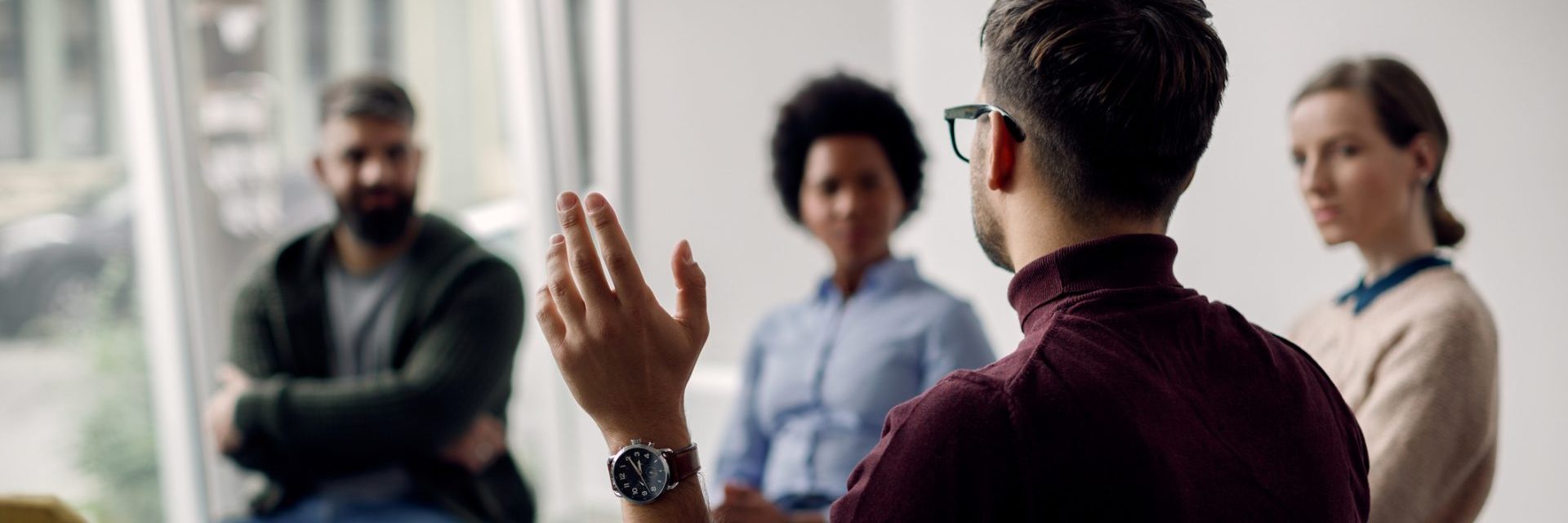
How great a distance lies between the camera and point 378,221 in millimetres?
2881

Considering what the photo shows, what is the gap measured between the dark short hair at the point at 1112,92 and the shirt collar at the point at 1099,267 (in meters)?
0.03

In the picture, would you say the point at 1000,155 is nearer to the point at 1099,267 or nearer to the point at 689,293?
the point at 1099,267

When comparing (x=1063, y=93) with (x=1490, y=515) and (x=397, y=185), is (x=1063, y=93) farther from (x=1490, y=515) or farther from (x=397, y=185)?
(x=397, y=185)

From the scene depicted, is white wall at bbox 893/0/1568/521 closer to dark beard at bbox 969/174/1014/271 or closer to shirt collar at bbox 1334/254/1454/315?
shirt collar at bbox 1334/254/1454/315

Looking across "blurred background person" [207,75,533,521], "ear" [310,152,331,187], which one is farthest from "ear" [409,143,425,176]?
"ear" [310,152,331,187]

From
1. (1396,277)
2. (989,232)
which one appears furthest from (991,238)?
(1396,277)

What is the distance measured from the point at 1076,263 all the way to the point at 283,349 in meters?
2.35

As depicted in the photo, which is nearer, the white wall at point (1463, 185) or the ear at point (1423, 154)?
the ear at point (1423, 154)

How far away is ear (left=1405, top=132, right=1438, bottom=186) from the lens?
184 centimetres

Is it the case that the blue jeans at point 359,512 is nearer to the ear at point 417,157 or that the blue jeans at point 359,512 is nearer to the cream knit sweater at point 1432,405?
the ear at point 417,157

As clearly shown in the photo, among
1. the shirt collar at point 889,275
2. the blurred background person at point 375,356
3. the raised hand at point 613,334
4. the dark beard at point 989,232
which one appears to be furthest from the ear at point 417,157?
the dark beard at point 989,232

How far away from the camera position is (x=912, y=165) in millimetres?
2514

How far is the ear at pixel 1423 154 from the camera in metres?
1.84

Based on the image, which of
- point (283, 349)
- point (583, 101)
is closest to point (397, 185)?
point (283, 349)
